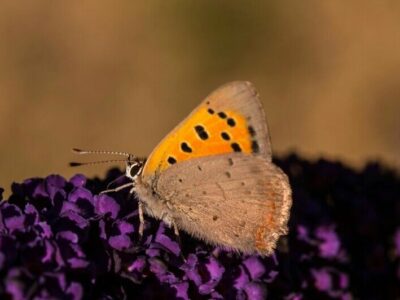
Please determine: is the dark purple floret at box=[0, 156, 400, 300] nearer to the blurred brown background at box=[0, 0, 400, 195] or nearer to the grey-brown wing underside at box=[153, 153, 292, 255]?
the grey-brown wing underside at box=[153, 153, 292, 255]

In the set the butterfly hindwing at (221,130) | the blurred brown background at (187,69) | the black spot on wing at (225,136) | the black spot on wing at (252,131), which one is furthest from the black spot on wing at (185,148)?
the blurred brown background at (187,69)

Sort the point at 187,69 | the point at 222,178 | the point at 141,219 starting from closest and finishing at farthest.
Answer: the point at 141,219 < the point at 222,178 < the point at 187,69

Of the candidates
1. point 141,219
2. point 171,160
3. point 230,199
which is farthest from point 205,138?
point 141,219

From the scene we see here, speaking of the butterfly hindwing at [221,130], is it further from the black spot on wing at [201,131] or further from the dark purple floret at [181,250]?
the dark purple floret at [181,250]

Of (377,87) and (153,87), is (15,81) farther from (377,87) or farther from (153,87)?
(377,87)

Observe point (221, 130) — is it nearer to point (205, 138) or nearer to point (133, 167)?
point (205, 138)

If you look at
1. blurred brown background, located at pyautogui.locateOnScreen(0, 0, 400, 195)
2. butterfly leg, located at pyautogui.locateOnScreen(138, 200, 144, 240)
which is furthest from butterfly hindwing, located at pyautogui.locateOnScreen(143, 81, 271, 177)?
blurred brown background, located at pyautogui.locateOnScreen(0, 0, 400, 195)

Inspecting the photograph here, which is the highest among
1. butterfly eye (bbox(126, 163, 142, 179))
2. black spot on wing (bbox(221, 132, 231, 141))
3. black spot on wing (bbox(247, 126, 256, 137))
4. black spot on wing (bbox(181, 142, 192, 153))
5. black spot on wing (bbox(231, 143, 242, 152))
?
black spot on wing (bbox(247, 126, 256, 137))
